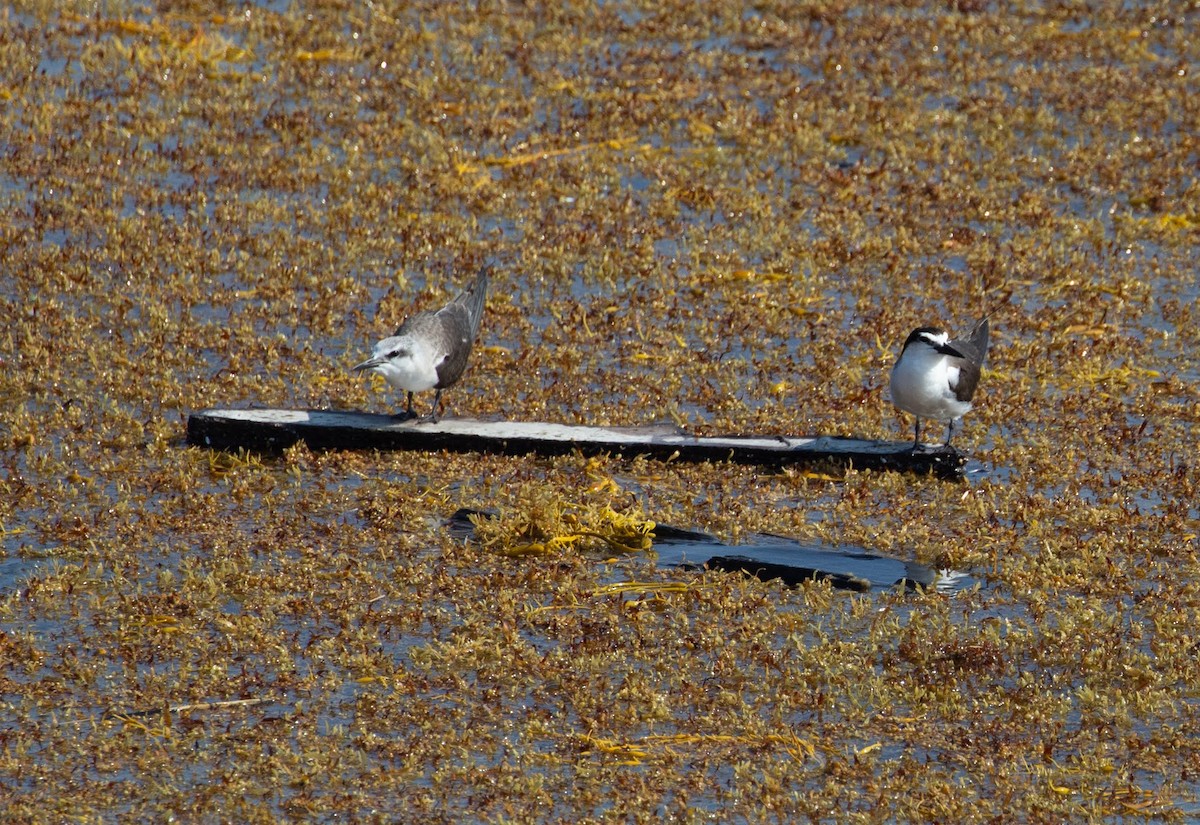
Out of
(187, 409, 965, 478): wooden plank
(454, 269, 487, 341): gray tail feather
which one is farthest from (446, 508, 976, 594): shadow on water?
(454, 269, 487, 341): gray tail feather

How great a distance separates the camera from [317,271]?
16.7 m

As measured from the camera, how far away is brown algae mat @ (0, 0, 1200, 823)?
9.13 metres

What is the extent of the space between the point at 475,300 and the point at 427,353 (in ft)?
5.34

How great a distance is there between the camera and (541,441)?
1284 centimetres

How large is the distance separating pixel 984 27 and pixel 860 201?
271 inches

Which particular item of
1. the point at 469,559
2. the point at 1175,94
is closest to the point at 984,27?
the point at 1175,94

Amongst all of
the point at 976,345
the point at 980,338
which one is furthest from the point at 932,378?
the point at 980,338

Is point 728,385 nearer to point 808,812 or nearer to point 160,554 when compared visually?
point 160,554

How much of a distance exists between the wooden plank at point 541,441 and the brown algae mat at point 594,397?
0.16 m

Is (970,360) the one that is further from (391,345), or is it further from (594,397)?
(391,345)

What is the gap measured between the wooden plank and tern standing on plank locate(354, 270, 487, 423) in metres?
0.35

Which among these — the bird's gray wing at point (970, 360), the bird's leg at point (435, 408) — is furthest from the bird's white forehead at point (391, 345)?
the bird's gray wing at point (970, 360)

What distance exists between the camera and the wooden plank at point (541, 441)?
12.8 metres

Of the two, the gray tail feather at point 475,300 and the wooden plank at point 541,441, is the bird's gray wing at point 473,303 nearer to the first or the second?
the gray tail feather at point 475,300
